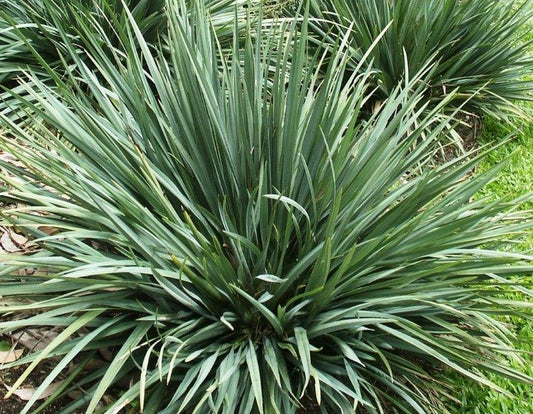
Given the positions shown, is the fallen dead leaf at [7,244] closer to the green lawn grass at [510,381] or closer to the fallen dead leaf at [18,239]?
the fallen dead leaf at [18,239]

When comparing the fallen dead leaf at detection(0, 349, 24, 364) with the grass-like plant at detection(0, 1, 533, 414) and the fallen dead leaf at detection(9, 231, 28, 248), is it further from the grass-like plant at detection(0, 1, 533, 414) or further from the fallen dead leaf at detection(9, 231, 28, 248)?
the fallen dead leaf at detection(9, 231, 28, 248)

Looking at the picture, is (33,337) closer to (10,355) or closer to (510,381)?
(10,355)

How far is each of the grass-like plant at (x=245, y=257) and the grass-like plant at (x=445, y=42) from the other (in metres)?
1.42

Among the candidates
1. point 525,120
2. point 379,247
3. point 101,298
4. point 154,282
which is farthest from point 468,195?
point 525,120

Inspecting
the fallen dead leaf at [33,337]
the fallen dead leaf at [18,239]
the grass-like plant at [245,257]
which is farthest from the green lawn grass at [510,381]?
the fallen dead leaf at [18,239]

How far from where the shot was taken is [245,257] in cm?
228

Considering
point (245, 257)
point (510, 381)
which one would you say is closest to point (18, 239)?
point (245, 257)

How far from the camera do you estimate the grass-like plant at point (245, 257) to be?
2.05 metres

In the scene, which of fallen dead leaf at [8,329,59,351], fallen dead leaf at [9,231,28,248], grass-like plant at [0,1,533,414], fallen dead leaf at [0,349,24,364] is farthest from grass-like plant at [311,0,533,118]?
fallen dead leaf at [0,349,24,364]

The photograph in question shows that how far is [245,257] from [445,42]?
2400 mm

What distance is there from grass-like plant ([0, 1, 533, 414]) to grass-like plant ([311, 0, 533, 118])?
142 centimetres

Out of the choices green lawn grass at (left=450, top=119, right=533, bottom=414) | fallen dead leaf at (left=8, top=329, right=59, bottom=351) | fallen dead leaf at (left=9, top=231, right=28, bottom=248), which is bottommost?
green lawn grass at (left=450, top=119, right=533, bottom=414)

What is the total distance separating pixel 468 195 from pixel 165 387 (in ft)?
4.38

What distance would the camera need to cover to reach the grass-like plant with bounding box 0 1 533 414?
2.05m
